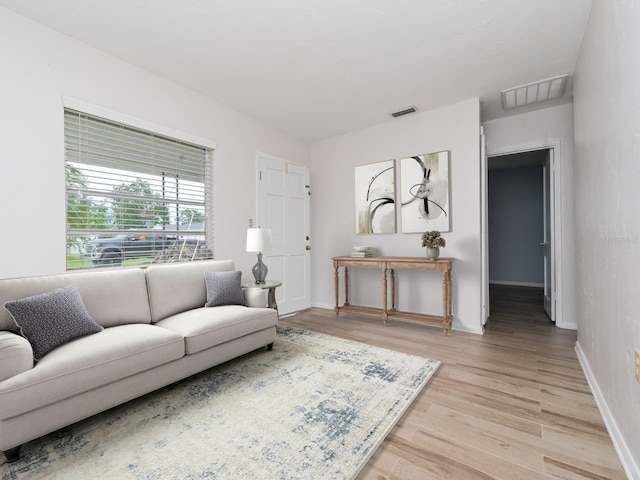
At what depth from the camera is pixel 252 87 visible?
311cm

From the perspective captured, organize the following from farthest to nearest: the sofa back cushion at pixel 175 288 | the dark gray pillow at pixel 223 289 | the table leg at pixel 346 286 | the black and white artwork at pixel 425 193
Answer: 1. the table leg at pixel 346 286
2. the black and white artwork at pixel 425 193
3. the dark gray pillow at pixel 223 289
4. the sofa back cushion at pixel 175 288

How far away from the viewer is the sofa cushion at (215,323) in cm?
213

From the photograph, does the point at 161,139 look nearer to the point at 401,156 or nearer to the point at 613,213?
the point at 401,156

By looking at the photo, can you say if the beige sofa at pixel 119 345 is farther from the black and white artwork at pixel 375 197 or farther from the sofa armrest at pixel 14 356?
the black and white artwork at pixel 375 197

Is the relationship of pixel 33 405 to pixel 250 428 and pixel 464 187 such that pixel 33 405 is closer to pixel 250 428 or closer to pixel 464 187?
pixel 250 428

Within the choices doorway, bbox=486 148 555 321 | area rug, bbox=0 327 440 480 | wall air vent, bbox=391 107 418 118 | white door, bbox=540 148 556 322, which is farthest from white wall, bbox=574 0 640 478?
doorway, bbox=486 148 555 321

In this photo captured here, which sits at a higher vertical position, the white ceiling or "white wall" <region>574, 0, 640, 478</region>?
the white ceiling

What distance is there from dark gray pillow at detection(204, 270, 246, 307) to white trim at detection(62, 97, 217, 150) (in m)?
1.45

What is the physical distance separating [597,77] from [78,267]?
13.2 ft

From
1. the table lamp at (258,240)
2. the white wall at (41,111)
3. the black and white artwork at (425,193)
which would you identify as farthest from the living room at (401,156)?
the table lamp at (258,240)

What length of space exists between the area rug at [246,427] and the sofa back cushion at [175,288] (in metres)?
0.62

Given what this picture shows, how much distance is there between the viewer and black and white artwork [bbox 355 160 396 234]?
399cm

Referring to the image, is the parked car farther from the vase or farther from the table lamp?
the vase

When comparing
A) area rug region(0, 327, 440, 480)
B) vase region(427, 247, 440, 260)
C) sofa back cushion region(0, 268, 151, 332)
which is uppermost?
vase region(427, 247, 440, 260)
